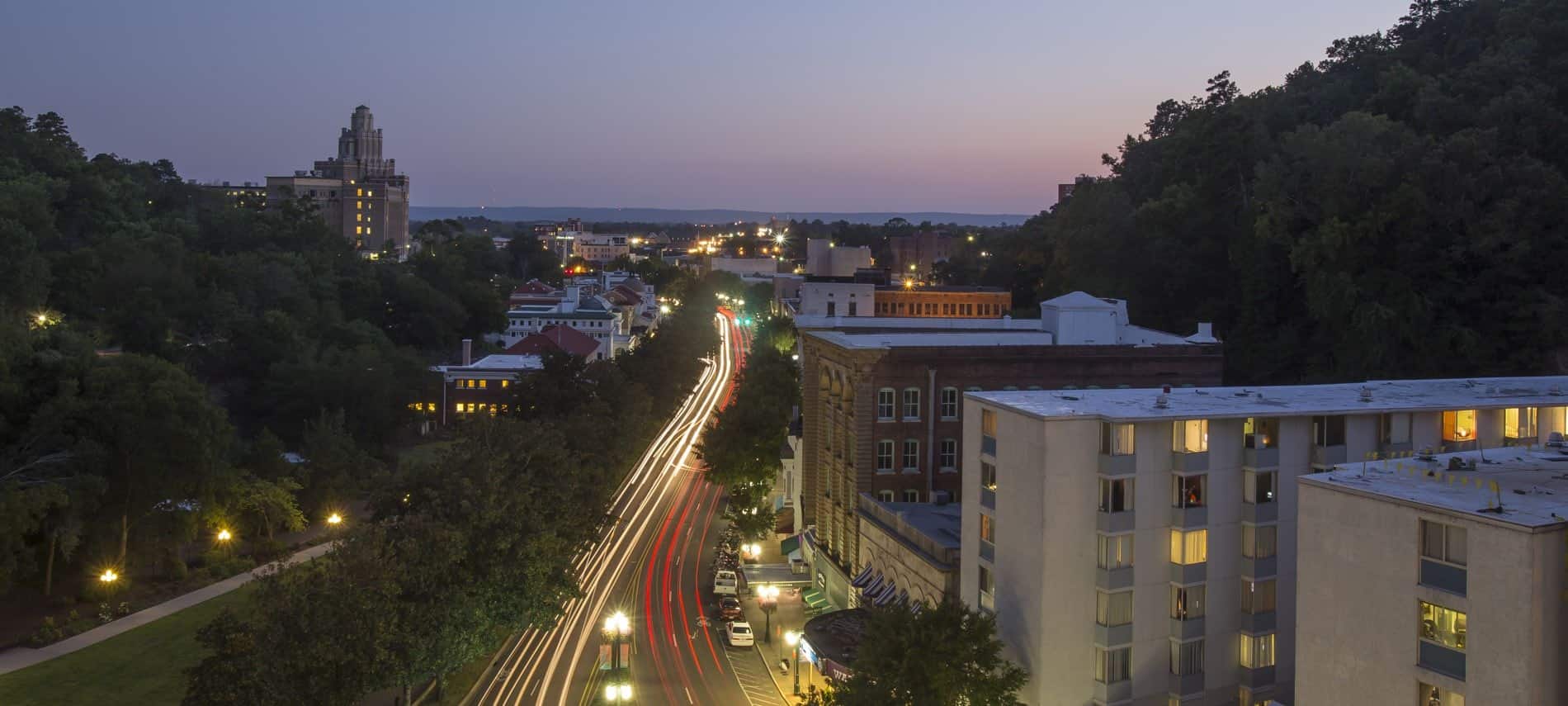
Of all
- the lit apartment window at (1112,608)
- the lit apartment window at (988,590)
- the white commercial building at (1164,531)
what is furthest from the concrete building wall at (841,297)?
the lit apartment window at (1112,608)

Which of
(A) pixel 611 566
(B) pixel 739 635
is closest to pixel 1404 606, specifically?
(B) pixel 739 635

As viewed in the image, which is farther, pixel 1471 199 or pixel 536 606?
pixel 1471 199

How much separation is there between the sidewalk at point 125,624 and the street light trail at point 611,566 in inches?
276

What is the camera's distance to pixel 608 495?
185ft

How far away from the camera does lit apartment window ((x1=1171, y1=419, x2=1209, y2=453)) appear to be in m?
26.8

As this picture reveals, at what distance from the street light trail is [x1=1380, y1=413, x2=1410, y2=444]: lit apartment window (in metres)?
19.7

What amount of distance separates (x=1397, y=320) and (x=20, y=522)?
53.0m

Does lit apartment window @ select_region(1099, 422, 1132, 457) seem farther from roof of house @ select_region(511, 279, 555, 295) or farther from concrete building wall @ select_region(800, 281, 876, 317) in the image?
roof of house @ select_region(511, 279, 555, 295)

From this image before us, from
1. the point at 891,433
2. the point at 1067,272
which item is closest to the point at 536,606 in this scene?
the point at 891,433

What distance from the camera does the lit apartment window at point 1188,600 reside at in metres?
26.6

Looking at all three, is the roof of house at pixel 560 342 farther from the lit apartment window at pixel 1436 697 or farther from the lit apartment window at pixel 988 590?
the lit apartment window at pixel 1436 697

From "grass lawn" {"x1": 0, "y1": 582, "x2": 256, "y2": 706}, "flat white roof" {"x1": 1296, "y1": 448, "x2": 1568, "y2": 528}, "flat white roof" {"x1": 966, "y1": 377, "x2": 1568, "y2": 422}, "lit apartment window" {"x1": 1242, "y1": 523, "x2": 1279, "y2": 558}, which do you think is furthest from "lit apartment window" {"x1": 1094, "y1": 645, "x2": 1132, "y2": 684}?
"grass lawn" {"x1": 0, "y1": 582, "x2": 256, "y2": 706}

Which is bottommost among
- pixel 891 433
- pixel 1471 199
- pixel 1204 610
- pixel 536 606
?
pixel 536 606

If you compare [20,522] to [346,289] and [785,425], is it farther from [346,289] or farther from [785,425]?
[346,289]
